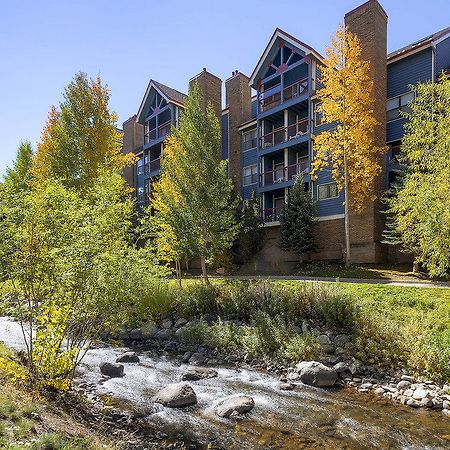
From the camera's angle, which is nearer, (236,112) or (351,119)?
(351,119)

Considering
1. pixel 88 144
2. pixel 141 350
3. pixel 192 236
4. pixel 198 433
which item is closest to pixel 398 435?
pixel 198 433

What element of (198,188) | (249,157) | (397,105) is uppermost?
(397,105)

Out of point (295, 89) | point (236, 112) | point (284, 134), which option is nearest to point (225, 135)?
point (236, 112)

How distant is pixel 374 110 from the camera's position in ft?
70.7

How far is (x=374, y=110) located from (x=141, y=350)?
17715 mm

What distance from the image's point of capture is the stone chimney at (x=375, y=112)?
21.3 m

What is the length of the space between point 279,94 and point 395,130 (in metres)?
9.46

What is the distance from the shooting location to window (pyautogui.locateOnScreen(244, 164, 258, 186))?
2958 centimetres

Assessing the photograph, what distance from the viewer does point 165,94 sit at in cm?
3491

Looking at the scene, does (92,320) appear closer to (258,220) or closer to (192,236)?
(192,236)

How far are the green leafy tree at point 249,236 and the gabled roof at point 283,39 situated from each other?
34.6 ft

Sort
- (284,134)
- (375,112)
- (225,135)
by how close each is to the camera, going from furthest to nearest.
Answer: (225,135) → (284,134) → (375,112)

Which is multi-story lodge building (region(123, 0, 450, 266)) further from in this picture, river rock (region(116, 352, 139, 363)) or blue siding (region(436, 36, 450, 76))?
river rock (region(116, 352, 139, 363))

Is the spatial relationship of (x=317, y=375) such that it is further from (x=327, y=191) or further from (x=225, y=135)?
(x=225, y=135)
